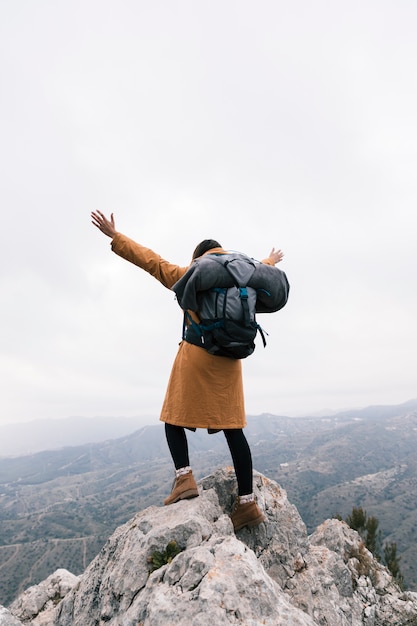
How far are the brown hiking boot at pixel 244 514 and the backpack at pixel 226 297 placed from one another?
303 cm

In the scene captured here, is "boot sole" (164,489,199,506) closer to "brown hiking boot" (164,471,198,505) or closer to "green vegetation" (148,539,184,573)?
"brown hiking boot" (164,471,198,505)

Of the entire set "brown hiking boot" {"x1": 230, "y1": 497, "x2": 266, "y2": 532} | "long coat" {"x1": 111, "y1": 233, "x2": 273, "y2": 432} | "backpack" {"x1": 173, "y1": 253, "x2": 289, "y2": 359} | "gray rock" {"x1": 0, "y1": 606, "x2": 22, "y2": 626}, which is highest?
"backpack" {"x1": 173, "y1": 253, "x2": 289, "y2": 359}

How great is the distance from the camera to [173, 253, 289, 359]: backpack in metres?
5.70

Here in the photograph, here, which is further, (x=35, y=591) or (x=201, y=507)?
(x=35, y=591)

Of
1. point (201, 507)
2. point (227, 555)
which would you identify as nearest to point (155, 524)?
point (201, 507)

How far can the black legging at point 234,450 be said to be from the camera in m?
6.27

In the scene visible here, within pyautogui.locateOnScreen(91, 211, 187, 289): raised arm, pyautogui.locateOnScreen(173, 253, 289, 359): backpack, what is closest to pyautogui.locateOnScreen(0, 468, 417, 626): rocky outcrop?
pyautogui.locateOnScreen(173, 253, 289, 359): backpack

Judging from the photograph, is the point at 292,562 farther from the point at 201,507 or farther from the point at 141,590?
the point at 141,590

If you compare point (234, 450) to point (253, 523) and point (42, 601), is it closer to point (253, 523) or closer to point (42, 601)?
point (253, 523)

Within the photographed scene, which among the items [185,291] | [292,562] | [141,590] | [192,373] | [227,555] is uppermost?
[185,291]

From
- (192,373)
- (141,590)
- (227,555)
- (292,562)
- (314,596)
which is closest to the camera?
(227,555)

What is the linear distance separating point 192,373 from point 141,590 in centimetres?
315

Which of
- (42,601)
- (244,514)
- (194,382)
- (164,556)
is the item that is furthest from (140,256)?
(42,601)

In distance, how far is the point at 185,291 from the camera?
5719mm
